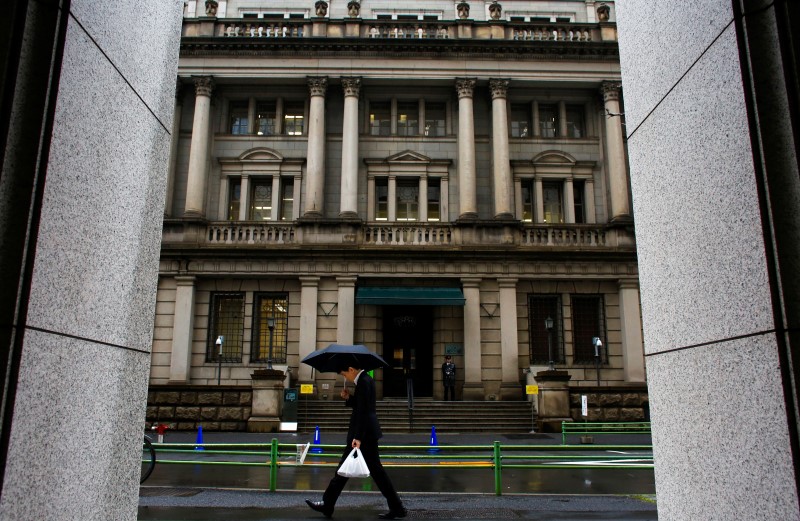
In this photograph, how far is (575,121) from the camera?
32188 millimetres

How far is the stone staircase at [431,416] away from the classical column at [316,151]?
887 centimetres

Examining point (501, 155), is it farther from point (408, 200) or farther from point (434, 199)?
point (408, 200)

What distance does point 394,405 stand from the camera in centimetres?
2448

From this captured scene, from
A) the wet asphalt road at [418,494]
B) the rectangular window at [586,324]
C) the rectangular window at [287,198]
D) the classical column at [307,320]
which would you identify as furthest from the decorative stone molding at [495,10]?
the wet asphalt road at [418,494]

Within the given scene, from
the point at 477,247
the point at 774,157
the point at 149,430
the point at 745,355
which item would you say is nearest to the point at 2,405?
the point at 745,355

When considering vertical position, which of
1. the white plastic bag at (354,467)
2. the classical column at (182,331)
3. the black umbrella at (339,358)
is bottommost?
the white plastic bag at (354,467)

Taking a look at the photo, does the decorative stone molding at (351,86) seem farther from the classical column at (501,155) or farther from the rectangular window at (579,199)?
the rectangular window at (579,199)

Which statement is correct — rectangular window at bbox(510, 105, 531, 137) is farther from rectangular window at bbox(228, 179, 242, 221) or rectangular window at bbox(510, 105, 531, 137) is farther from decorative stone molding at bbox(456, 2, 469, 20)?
rectangular window at bbox(228, 179, 242, 221)

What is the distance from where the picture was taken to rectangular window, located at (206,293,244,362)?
91.9ft

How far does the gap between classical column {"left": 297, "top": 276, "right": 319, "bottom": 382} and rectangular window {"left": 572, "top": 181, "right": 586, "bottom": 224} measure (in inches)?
523

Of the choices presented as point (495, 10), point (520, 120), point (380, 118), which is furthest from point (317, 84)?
point (520, 120)

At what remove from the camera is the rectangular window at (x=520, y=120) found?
31.8 metres

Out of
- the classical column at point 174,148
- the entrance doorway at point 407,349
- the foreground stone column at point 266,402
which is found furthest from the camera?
the classical column at point 174,148

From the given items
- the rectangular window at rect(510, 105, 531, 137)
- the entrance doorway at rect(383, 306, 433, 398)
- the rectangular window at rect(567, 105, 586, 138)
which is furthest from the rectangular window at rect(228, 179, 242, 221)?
the rectangular window at rect(567, 105, 586, 138)
